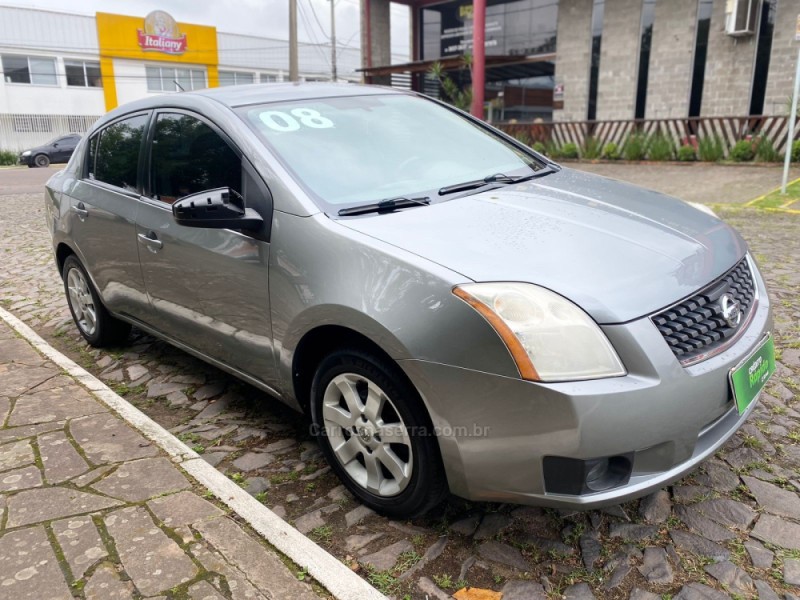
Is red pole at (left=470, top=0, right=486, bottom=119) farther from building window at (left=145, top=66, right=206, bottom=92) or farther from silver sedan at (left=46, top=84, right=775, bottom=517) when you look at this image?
building window at (left=145, top=66, right=206, bottom=92)

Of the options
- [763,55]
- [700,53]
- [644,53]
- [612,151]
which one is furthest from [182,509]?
[644,53]

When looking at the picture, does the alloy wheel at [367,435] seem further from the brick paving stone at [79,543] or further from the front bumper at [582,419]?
the brick paving stone at [79,543]

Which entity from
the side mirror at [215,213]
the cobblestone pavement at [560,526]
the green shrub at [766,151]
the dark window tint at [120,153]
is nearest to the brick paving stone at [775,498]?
the cobblestone pavement at [560,526]

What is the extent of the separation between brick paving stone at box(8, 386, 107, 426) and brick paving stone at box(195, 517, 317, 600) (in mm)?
1341

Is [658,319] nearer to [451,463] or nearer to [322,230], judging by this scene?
[451,463]

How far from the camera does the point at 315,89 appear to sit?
141 inches

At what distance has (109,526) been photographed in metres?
2.43

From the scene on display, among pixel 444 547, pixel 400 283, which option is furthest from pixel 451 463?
pixel 400 283

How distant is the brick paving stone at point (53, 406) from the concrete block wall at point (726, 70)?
60.1 feet

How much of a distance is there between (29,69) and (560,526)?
44.5m

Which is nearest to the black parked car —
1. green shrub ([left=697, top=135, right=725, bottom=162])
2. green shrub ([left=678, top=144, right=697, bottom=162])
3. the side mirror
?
green shrub ([left=678, top=144, right=697, bottom=162])

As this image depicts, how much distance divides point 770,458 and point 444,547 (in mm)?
1526

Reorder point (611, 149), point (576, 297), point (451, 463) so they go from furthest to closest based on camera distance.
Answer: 1. point (611, 149)
2. point (451, 463)
3. point (576, 297)

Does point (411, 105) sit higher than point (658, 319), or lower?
higher
